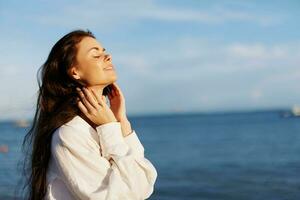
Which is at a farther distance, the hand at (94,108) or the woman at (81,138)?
the hand at (94,108)

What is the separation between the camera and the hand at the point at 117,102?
9.16ft

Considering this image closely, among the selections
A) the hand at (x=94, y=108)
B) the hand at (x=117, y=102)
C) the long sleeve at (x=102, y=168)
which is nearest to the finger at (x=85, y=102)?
the hand at (x=94, y=108)

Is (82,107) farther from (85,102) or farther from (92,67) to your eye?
(92,67)

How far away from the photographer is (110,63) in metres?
2.49

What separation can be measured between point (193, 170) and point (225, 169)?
1519 mm

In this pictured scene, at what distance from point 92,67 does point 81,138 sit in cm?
37

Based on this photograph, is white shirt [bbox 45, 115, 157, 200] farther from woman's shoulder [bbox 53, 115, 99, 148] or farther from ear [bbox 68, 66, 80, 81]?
ear [bbox 68, 66, 80, 81]

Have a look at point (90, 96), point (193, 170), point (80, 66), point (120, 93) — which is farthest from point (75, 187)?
point (193, 170)

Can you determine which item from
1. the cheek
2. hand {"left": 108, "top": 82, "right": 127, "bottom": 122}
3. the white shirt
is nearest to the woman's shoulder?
the white shirt

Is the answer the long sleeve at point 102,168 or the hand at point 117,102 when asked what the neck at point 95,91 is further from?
the hand at point 117,102

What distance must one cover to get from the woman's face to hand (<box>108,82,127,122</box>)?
354mm

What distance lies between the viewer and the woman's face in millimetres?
2459

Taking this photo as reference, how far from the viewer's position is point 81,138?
230cm

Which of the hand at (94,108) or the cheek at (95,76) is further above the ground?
the cheek at (95,76)
